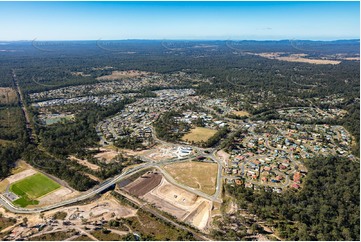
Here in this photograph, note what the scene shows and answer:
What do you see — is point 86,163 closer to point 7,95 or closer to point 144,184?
point 144,184

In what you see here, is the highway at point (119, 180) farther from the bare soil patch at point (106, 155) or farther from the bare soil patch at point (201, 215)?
the bare soil patch at point (106, 155)

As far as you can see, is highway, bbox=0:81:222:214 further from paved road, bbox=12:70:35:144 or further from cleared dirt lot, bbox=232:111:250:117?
cleared dirt lot, bbox=232:111:250:117

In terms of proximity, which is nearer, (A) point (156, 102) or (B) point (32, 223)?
(B) point (32, 223)

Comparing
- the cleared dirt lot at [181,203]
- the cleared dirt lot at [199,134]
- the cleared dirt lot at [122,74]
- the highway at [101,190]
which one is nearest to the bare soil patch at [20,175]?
the highway at [101,190]

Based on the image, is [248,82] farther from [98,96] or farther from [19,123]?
[19,123]

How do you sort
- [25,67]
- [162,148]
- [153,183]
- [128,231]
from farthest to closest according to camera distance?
[25,67] → [162,148] → [153,183] → [128,231]

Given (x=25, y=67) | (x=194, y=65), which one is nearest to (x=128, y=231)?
(x=194, y=65)
